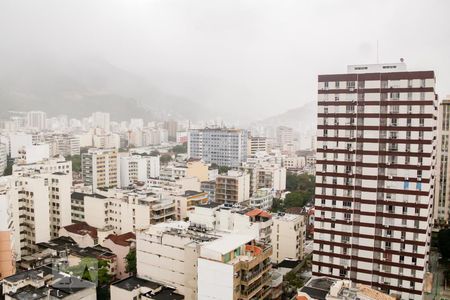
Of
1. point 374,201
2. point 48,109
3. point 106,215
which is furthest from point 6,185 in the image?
point 48,109

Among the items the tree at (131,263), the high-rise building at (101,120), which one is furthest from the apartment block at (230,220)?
the high-rise building at (101,120)

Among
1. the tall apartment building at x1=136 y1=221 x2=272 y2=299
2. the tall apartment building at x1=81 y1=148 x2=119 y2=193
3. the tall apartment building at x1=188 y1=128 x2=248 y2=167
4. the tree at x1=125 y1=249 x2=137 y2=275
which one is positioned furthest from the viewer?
the tall apartment building at x1=188 y1=128 x2=248 y2=167

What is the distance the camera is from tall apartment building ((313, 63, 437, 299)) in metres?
8.56

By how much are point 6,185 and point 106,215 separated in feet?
12.2

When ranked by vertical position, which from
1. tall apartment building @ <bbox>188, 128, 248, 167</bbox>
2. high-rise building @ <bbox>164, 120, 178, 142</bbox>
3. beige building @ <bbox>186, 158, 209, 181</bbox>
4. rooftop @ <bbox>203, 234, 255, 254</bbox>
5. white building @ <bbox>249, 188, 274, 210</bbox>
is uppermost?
high-rise building @ <bbox>164, 120, 178, 142</bbox>

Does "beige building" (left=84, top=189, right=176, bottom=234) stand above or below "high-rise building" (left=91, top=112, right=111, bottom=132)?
below

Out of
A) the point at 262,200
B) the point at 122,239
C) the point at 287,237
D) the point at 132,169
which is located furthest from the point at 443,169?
the point at 132,169

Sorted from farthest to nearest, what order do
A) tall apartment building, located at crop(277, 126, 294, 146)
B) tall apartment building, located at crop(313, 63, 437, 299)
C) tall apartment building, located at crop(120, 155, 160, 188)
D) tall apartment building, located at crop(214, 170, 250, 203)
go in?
1. tall apartment building, located at crop(277, 126, 294, 146)
2. tall apartment building, located at crop(120, 155, 160, 188)
3. tall apartment building, located at crop(214, 170, 250, 203)
4. tall apartment building, located at crop(313, 63, 437, 299)

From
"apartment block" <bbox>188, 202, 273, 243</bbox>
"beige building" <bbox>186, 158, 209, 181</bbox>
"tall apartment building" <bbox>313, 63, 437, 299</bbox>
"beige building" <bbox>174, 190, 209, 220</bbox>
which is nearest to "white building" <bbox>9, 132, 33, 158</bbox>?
"beige building" <bbox>186, 158, 209, 181</bbox>

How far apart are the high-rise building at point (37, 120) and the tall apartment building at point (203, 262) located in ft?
110

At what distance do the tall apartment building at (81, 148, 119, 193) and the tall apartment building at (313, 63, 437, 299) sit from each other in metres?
15.1

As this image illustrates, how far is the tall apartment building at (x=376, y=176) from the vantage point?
8562mm

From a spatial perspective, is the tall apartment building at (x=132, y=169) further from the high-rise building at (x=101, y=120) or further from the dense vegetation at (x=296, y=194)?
the high-rise building at (x=101, y=120)

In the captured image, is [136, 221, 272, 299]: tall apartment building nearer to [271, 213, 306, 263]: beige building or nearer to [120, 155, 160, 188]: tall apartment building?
[271, 213, 306, 263]: beige building
